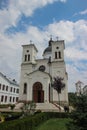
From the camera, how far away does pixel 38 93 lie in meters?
33.2

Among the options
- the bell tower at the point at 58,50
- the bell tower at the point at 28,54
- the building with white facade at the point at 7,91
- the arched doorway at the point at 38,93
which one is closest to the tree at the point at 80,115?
the arched doorway at the point at 38,93

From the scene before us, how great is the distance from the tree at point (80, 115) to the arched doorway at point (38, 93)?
2451 centimetres

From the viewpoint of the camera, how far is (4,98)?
41.5m

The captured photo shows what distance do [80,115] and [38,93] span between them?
2567cm

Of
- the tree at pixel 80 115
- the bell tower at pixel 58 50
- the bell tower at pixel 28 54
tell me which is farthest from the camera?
Answer: the bell tower at pixel 28 54

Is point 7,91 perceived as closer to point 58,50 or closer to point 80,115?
point 58,50

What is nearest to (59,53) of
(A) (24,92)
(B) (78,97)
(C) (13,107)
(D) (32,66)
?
(D) (32,66)

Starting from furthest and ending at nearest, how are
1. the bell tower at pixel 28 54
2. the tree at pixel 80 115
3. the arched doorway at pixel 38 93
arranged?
1. the bell tower at pixel 28 54
2. the arched doorway at pixel 38 93
3. the tree at pixel 80 115

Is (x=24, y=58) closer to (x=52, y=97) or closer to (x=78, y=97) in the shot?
(x=52, y=97)

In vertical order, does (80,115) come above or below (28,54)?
below

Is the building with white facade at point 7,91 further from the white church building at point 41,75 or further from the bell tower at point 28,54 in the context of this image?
the bell tower at point 28,54

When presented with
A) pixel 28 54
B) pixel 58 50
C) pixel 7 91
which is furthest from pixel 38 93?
pixel 7 91

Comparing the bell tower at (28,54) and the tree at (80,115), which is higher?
the bell tower at (28,54)

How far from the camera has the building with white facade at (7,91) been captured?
132ft
